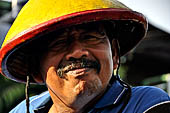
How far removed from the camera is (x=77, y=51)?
1.78m

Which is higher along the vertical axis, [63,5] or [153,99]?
[63,5]

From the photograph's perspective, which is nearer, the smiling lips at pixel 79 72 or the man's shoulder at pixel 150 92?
the smiling lips at pixel 79 72

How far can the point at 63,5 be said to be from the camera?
5.73 ft

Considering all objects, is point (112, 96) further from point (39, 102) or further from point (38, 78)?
point (39, 102)

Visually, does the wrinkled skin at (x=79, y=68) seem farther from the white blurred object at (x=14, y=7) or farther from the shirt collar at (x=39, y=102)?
the white blurred object at (x=14, y=7)

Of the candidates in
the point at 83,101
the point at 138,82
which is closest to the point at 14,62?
the point at 83,101

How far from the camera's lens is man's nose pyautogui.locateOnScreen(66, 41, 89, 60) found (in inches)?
70.1

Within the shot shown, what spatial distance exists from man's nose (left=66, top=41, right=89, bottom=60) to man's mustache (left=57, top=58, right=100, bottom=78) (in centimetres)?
2

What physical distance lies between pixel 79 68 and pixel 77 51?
9cm

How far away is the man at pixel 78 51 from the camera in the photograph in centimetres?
172

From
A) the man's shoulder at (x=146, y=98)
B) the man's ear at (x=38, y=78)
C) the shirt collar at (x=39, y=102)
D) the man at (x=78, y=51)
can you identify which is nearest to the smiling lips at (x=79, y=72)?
the man at (x=78, y=51)

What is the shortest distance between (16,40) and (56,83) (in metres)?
0.32

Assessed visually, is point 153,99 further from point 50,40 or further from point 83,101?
point 50,40

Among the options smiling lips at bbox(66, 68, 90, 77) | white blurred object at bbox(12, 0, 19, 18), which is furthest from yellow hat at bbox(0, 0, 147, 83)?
white blurred object at bbox(12, 0, 19, 18)
